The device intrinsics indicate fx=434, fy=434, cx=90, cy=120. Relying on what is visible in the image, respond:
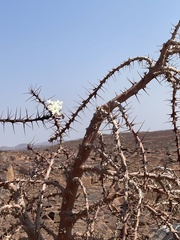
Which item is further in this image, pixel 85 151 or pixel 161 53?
pixel 85 151

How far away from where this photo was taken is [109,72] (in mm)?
2951

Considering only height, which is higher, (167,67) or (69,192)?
(167,67)

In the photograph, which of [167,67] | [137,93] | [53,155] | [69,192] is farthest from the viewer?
[53,155]

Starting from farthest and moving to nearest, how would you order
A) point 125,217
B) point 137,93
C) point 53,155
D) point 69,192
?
point 53,155 < point 69,192 < point 137,93 < point 125,217

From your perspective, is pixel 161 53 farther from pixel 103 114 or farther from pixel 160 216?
pixel 160 216

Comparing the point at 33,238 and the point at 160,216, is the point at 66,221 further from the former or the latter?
the point at 160,216

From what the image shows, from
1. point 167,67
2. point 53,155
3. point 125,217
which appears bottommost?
point 125,217

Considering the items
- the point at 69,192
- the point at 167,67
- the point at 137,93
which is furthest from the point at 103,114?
the point at 69,192

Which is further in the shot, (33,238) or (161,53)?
(33,238)

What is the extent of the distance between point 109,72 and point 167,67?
46 cm

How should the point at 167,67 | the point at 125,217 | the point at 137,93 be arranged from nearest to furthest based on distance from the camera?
1. the point at 125,217
2. the point at 167,67
3. the point at 137,93

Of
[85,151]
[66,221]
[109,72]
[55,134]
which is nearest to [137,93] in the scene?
[109,72]

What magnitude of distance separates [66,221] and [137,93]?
3.44 feet

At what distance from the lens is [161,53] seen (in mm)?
2699
